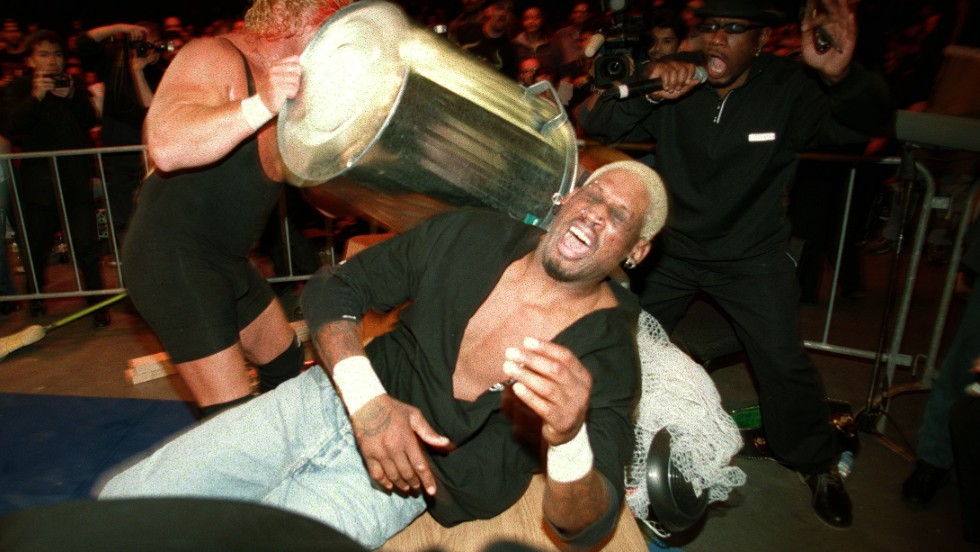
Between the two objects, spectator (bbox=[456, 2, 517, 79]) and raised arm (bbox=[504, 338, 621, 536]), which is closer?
raised arm (bbox=[504, 338, 621, 536])

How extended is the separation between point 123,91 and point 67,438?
2.86 metres

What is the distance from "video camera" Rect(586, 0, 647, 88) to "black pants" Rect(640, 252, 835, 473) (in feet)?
2.91

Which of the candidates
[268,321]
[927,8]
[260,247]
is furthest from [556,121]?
[927,8]

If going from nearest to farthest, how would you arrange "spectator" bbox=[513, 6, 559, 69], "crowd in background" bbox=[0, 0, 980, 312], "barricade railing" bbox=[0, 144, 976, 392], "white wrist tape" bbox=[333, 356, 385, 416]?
1. "white wrist tape" bbox=[333, 356, 385, 416]
2. "barricade railing" bbox=[0, 144, 976, 392]
3. "crowd in background" bbox=[0, 0, 980, 312]
4. "spectator" bbox=[513, 6, 559, 69]

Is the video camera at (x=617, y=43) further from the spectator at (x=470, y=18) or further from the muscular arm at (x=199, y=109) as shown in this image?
the spectator at (x=470, y=18)

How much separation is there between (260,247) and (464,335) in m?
3.87

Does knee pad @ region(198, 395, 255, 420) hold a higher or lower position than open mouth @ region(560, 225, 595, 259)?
lower

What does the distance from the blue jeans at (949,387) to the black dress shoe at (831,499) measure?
0.47 metres

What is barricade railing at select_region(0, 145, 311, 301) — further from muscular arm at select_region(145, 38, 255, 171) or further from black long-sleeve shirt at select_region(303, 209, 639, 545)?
black long-sleeve shirt at select_region(303, 209, 639, 545)

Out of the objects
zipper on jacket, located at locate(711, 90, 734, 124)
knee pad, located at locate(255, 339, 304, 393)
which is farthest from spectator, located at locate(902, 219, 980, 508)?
knee pad, located at locate(255, 339, 304, 393)

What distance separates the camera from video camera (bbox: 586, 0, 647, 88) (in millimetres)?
2678

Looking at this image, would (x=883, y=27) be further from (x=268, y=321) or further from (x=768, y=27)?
(x=268, y=321)

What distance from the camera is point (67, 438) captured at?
3.23 m

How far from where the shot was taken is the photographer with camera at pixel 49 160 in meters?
4.64
